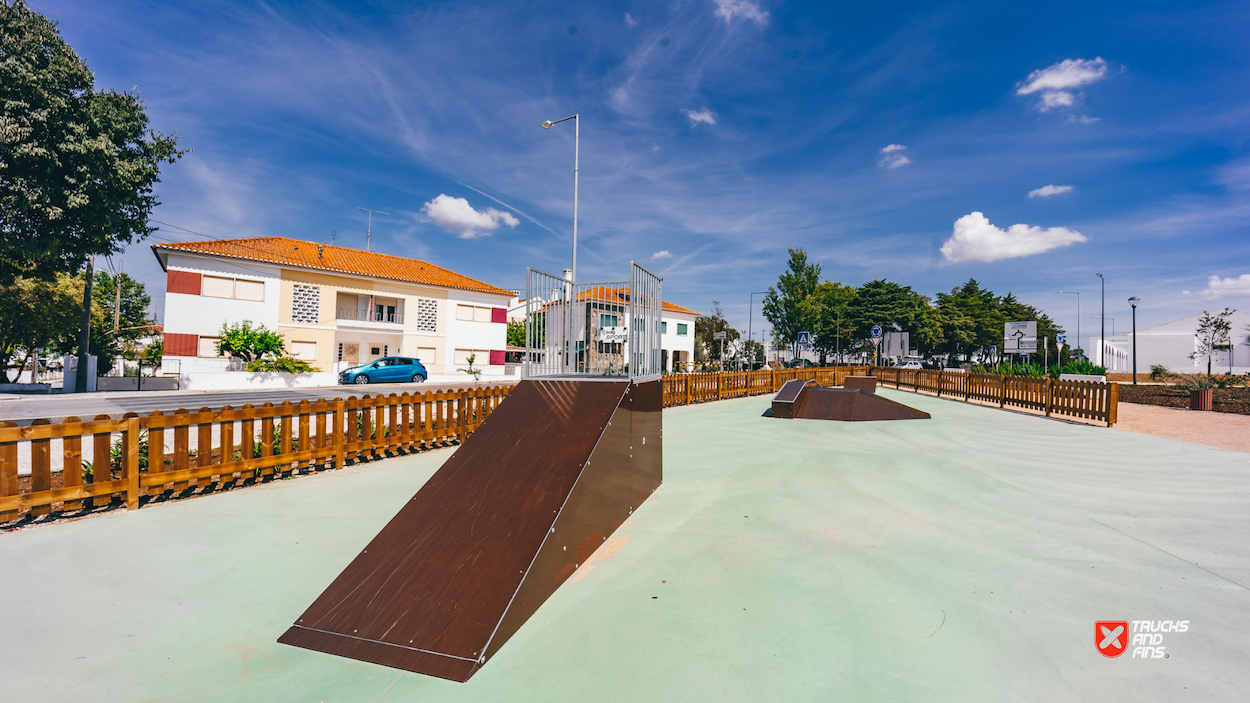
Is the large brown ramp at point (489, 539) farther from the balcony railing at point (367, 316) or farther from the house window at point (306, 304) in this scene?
the balcony railing at point (367, 316)

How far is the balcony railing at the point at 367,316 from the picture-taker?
3093 centimetres

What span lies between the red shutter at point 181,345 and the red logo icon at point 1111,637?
34214 mm

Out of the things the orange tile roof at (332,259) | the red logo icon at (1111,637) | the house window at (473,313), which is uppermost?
the orange tile roof at (332,259)

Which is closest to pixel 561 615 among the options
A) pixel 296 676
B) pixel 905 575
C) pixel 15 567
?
pixel 296 676

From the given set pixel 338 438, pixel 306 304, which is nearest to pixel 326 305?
pixel 306 304

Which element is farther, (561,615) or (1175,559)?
(1175,559)

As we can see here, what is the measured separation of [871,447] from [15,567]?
1036 cm

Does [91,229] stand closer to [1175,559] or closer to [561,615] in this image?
[561,615]

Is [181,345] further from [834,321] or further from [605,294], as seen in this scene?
[834,321]

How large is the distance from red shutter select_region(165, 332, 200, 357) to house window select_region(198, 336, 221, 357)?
165 mm

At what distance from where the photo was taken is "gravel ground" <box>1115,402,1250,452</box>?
381 inches

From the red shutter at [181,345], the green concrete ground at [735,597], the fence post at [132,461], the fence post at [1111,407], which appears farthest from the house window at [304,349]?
the fence post at [1111,407]

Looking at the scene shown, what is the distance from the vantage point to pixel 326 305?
2941cm

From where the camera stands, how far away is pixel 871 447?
827 cm
